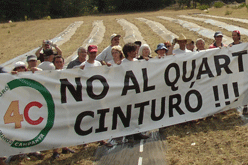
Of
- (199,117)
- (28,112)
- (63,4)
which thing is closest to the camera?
(28,112)

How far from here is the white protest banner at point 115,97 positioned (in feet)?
17.2

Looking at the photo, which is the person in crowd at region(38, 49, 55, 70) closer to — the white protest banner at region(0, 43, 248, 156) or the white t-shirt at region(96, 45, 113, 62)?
the white protest banner at region(0, 43, 248, 156)

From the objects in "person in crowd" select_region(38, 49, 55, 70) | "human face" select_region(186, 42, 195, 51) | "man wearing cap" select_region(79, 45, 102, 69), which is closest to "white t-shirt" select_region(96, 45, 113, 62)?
"man wearing cap" select_region(79, 45, 102, 69)

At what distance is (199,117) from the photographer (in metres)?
6.34

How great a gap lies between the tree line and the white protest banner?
50267 mm

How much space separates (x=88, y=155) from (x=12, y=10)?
53.5 m

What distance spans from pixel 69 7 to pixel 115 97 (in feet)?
181

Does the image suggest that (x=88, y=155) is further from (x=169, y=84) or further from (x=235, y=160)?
(x=235, y=160)

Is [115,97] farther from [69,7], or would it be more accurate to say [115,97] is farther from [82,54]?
[69,7]

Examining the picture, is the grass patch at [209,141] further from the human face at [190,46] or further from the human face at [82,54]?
the human face at [82,54]

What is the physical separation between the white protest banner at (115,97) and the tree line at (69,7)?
50.3 m

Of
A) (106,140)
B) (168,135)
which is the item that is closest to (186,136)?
(168,135)

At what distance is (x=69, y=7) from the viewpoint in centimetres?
5800

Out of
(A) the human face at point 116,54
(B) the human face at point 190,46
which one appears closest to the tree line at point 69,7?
(B) the human face at point 190,46
